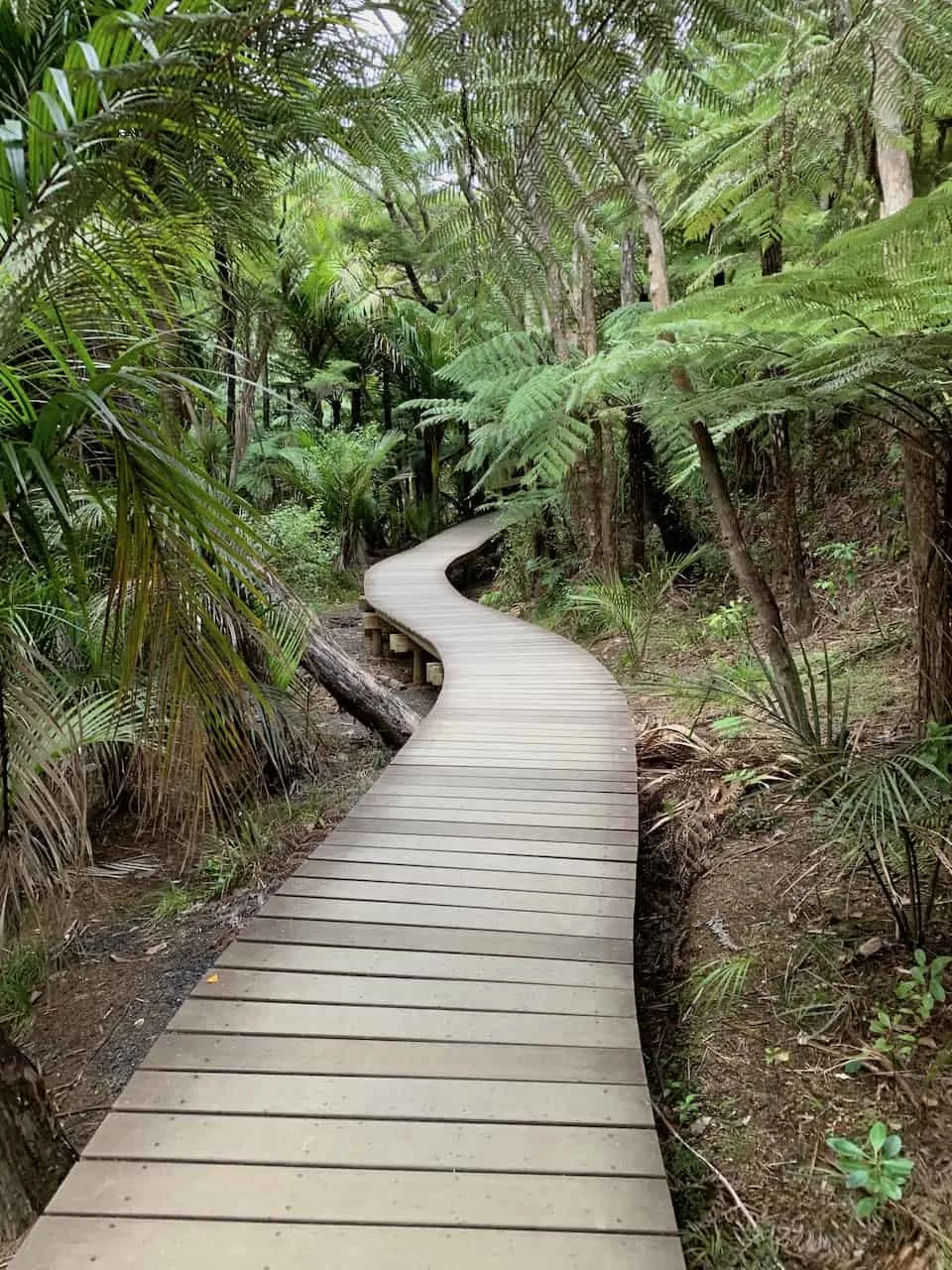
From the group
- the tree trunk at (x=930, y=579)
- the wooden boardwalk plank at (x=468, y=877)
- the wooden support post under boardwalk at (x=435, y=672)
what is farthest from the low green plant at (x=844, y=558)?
the wooden boardwalk plank at (x=468, y=877)

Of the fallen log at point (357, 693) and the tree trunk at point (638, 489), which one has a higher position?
the tree trunk at point (638, 489)

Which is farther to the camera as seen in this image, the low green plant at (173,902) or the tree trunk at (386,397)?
the tree trunk at (386,397)

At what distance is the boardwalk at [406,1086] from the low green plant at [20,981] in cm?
156

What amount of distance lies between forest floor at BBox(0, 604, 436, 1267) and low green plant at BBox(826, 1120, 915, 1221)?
6.63 feet

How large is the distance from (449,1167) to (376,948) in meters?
0.80

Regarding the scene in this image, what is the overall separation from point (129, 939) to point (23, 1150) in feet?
6.11

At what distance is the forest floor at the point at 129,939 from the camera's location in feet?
9.61

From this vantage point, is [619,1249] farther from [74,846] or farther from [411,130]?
[411,130]

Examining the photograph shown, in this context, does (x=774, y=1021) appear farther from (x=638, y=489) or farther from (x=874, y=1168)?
(x=638, y=489)

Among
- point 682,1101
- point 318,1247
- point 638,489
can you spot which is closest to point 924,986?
point 682,1101

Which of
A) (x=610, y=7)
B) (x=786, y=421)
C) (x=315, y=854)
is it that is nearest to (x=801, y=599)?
(x=786, y=421)

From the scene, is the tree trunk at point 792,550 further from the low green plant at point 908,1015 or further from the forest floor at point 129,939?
the low green plant at point 908,1015

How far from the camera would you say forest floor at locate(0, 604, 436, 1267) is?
9.61 feet

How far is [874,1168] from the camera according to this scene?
5.20 ft
